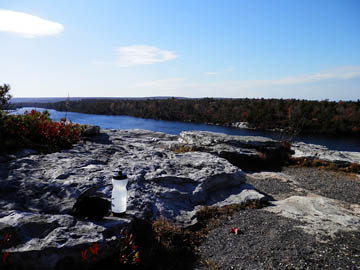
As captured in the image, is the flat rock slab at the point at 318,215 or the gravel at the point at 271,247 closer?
the gravel at the point at 271,247

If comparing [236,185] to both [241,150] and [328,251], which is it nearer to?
[328,251]

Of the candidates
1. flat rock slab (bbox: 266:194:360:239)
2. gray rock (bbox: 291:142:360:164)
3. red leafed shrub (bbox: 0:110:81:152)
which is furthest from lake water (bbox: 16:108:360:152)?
flat rock slab (bbox: 266:194:360:239)

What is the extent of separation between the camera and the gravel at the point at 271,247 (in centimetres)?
379

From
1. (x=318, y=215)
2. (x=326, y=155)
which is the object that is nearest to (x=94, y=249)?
(x=318, y=215)

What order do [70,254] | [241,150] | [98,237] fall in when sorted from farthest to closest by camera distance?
[241,150] < [98,237] < [70,254]

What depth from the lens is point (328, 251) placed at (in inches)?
159

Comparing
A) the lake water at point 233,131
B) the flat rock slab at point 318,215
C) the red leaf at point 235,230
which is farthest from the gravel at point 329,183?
the lake water at point 233,131

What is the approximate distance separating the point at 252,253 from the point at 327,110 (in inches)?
1876

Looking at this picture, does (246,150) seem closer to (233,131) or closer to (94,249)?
(94,249)

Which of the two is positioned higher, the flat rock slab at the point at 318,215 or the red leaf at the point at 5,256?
the red leaf at the point at 5,256

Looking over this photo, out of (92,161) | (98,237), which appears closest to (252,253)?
(98,237)

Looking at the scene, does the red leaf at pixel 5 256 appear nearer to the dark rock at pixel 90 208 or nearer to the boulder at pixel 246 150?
the dark rock at pixel 90 208

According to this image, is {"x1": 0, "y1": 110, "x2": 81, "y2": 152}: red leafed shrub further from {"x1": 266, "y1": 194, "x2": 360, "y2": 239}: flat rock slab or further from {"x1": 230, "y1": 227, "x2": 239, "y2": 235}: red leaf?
{"x1": 266, "y1": 194, "x2": 360, "y2": 239}: flat rock slab

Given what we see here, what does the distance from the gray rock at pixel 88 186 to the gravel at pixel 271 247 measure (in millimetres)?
818
